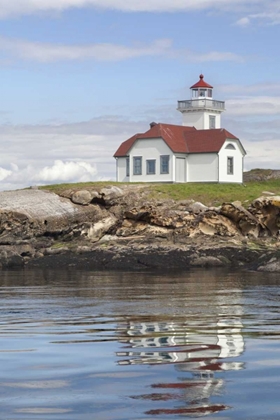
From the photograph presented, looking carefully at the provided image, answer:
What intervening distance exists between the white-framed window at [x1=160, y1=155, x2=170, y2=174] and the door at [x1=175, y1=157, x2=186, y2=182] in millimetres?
789

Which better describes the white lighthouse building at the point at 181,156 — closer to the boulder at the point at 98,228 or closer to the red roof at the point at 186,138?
the red roof at the point at 186,138

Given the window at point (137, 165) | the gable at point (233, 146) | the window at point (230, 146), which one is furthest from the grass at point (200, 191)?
the window at point (137, 165)

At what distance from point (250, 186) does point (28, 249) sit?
928 inches

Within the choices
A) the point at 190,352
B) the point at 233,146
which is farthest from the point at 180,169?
the point at 190,352

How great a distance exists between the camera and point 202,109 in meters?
76.0

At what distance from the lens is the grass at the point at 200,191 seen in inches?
2404

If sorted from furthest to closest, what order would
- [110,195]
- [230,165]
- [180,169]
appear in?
[230,165] → [180,169] → [110,195]

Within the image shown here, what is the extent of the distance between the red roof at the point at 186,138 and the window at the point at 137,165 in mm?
1421

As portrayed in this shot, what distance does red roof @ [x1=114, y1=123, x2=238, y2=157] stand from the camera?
71.1m

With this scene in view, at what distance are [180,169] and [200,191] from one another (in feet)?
27.0

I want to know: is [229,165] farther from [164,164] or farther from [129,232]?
[129,232]

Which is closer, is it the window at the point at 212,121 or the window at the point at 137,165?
the window at the point at 137,165

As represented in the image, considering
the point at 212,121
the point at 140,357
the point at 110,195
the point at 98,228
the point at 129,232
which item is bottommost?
the point at 140,357

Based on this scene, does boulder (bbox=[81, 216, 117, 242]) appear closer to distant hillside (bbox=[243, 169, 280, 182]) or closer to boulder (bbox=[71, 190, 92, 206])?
boulder (bbox=[71, 190, 92, 206])
